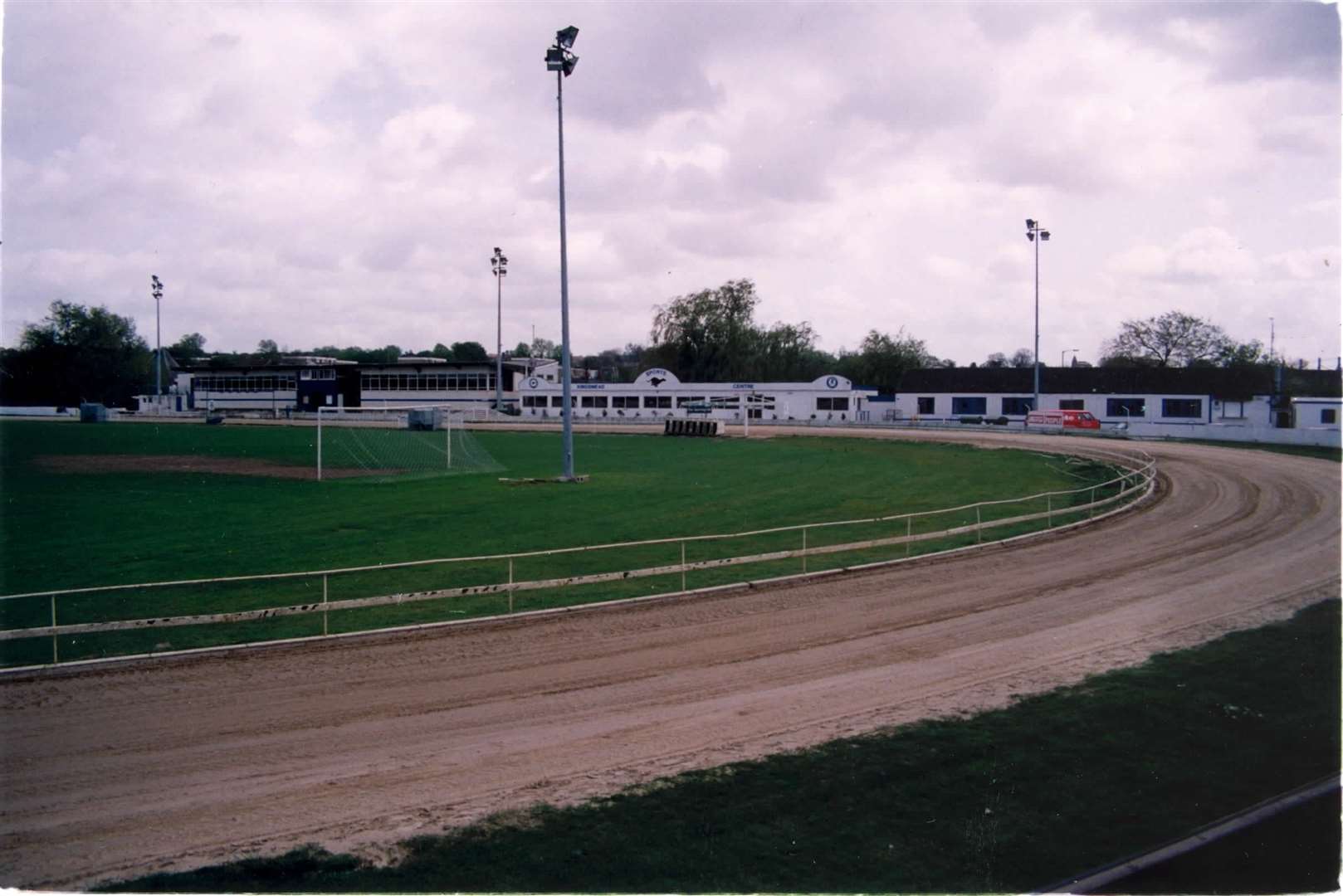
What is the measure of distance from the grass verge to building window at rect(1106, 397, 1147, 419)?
68.0m

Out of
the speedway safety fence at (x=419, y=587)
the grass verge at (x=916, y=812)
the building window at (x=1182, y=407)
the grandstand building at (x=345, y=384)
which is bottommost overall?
the grass verge at (x=916, y=812)

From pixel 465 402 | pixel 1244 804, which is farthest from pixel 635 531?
pixel 465 402

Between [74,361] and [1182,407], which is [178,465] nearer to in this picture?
[1182,407]

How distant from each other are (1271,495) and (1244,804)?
75.2 feet

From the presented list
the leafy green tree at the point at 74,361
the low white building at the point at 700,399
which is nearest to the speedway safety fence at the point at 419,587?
the low white building at the point at 700,399

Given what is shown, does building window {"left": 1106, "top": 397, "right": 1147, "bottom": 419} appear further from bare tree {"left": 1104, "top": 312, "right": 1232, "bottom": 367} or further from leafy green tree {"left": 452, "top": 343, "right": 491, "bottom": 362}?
leafy green tree {"left": 452, "top": 343, "right": 491, "bottom": 362}

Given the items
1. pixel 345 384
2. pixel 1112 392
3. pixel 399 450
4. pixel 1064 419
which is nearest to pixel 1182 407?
pixel 1112 392

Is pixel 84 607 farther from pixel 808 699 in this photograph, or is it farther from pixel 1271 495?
pixel 1271 495

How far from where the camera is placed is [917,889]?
20.7 feet

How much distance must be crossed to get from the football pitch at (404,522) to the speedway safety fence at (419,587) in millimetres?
68

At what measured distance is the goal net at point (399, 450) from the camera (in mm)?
37000

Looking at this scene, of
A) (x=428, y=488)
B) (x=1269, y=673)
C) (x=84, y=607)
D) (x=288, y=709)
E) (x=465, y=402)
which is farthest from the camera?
(x=465, y=402)

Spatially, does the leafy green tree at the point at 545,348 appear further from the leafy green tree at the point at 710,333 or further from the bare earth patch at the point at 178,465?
the bare earth patch at the point at 178,465

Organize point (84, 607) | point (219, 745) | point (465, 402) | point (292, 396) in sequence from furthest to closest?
point (292, 396) → point (465, 402) → point (84, 607) → point (219, 745)
